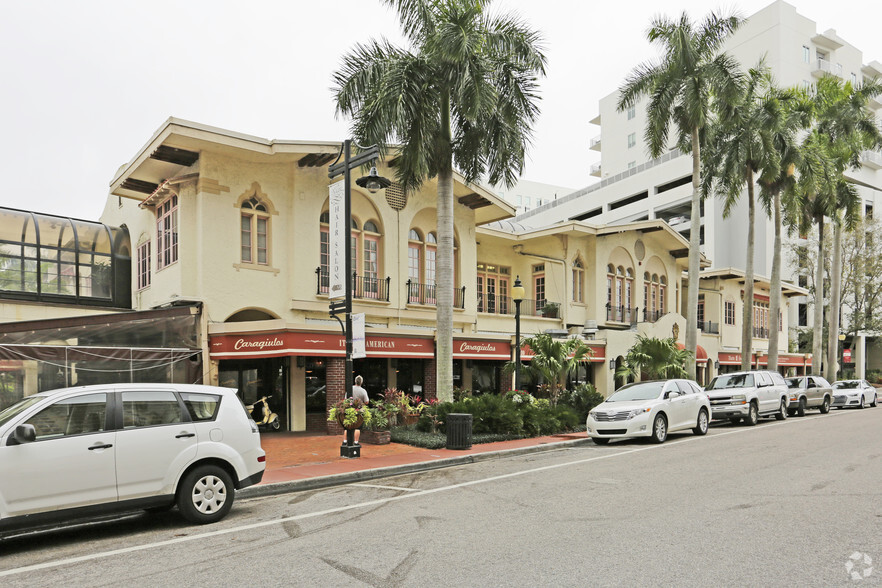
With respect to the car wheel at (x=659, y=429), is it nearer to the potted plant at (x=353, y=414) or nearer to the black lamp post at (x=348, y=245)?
the potted plant at (x=353, y=414)

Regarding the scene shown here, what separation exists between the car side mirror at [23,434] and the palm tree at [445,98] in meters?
11.3

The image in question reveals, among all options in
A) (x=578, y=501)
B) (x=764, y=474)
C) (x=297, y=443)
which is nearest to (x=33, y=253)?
(x=297, y=443)

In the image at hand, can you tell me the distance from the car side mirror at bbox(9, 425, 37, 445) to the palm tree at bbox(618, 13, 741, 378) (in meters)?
22.1

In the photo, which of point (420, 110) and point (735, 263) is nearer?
point (420, 110)

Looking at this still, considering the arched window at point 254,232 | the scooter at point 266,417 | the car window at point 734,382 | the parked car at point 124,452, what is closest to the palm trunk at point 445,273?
the scooter at point 266,417

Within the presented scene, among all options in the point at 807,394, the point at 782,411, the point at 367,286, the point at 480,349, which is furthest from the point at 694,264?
the point at 367,286

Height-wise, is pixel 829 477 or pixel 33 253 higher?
pixel 33 253

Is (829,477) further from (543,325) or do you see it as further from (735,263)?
(735,263)

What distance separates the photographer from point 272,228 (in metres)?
20.0

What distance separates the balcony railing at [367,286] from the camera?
20.4 meters

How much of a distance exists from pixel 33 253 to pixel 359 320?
1404cm

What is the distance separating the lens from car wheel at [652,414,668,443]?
15906mm

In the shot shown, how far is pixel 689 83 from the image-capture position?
24969 mm

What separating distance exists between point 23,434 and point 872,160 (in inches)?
2894
